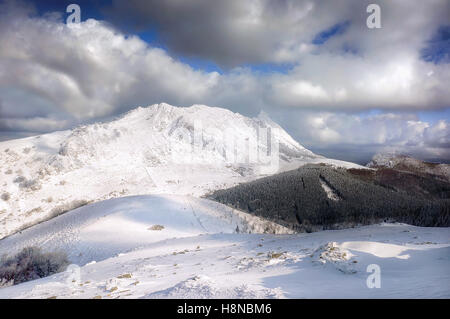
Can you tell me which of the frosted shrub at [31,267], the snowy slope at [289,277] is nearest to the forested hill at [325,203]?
the frosted shrub at [31,267]

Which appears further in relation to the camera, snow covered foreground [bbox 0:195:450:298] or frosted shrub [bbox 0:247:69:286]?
frosted shrub [bbox 0:247:69:286]

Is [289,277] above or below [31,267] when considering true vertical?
above

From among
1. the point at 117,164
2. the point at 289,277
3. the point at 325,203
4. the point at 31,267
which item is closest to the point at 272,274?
the point at 289,277

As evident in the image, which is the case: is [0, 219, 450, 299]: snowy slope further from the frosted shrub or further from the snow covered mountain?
the frosted shrub

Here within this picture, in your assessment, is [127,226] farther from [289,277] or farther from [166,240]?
[289,277]

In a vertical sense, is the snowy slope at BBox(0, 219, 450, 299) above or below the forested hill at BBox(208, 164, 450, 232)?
above

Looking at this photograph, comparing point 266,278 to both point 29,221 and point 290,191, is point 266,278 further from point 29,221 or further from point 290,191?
point 290,191

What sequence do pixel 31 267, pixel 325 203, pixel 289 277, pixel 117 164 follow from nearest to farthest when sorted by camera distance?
pixel 289 277 → pixel 31 267 → pixel 325 203 → pixel 117 164

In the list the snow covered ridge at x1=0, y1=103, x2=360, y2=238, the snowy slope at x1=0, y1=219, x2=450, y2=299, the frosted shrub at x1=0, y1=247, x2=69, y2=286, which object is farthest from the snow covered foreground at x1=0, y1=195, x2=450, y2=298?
the snow covered ridge at x1=0, y1=103, x2=360, y2=238
